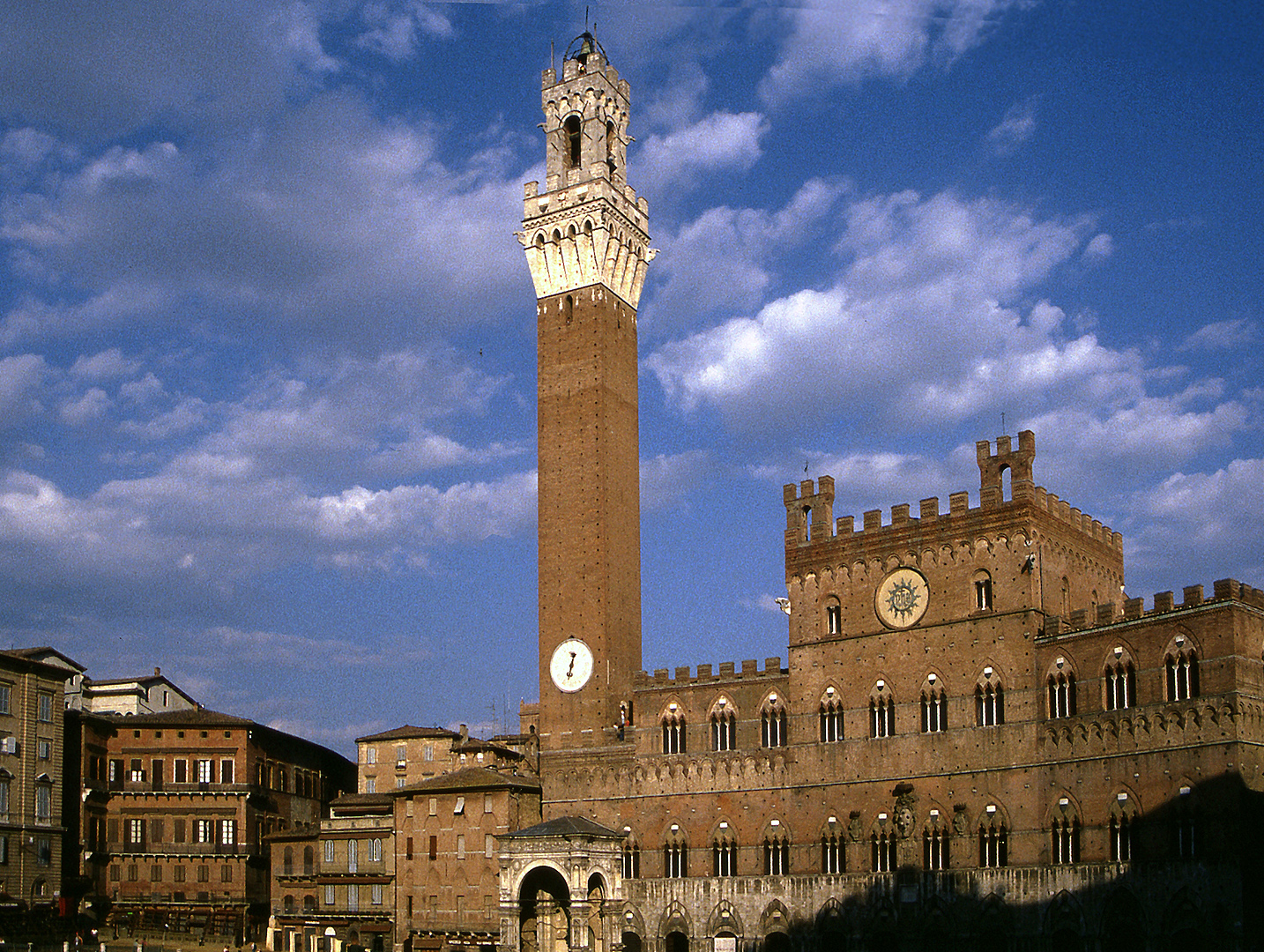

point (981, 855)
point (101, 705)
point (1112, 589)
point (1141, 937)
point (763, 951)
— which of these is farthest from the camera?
point (101, 705)

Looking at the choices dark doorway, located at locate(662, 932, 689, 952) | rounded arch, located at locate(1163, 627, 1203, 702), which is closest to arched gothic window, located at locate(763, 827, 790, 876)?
dark doorway, located at locate(662, 932, 689, 952)

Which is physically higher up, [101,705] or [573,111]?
[573,111]

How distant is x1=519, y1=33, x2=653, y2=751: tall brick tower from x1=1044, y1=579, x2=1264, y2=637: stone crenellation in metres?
21.4

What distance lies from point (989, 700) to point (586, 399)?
82.8ft

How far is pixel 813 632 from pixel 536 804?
16.0 metres

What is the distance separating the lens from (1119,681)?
53438 millimetres

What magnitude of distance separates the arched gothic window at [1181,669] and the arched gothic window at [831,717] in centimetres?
1436

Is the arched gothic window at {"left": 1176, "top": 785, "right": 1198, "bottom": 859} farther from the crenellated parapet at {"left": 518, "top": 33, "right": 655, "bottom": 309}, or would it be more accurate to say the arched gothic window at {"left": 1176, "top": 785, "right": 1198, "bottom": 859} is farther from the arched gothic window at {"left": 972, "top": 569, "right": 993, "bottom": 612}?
the crenellated parapet at {"left": 518, "top": 33, "right": 655, "bottom": 309}

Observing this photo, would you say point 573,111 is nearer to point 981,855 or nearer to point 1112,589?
point 1112,589

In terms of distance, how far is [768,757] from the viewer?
2474 inches

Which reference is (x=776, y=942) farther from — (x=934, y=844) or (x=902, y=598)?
(x=902, y=598)

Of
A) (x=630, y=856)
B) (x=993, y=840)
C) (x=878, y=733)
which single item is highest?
(x=878, y=733)

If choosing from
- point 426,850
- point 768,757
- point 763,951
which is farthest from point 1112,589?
point 426,850

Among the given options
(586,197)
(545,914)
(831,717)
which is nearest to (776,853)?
(831,717)
